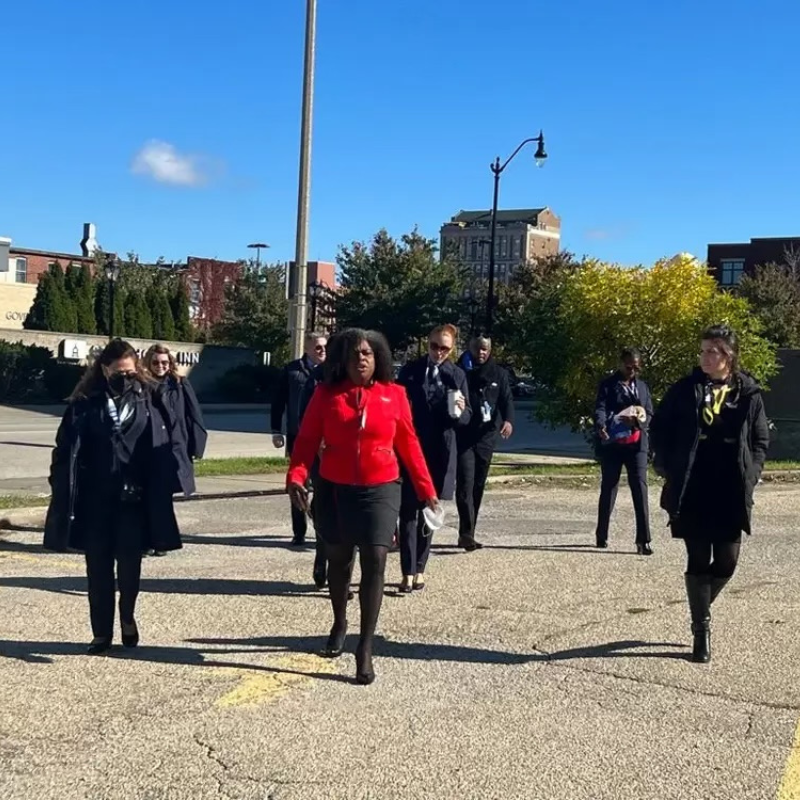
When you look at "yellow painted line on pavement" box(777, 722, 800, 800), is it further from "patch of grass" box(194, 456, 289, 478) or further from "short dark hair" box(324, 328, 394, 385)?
"patch of grass" box(194, 456, 289, 478)

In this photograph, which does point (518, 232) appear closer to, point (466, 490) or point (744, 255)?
point (744, 255)

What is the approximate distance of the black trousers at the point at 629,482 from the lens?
946cm

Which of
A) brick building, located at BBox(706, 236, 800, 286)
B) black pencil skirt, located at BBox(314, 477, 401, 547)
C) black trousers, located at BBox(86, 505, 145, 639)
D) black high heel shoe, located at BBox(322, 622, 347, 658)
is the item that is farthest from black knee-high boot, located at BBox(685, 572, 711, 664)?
brick building, located at BBox(706, 236, 800, 286)

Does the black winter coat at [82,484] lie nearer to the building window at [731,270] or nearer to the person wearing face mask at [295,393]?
the person wearing face mask at [295,393]

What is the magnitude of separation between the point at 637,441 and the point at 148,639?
502 centimetres

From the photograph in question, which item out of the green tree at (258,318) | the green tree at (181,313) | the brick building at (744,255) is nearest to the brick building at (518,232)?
the brick building at (744,255)

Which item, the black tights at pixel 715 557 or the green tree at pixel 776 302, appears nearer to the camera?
the black tights at pixel 715 557

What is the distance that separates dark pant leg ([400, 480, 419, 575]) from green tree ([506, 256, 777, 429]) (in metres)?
12.5

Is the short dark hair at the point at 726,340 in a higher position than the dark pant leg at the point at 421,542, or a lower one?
higher

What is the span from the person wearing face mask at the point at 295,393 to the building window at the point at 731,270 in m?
66.9

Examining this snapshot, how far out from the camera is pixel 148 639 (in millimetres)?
6402

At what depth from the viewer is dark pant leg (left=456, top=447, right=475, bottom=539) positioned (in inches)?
363

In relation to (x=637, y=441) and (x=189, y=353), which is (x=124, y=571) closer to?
(x=637, y=441)

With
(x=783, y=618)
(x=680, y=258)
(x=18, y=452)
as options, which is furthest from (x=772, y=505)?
(x=18, y=452)
